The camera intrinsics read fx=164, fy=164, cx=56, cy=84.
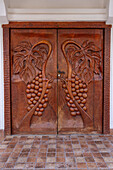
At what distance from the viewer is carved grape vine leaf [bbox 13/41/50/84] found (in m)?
3.13

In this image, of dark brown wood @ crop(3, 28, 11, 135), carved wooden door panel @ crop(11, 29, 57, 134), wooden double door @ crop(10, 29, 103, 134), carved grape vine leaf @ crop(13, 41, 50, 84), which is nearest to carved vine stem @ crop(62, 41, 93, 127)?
wooden double door @ crop(10, 29, 103, 134)

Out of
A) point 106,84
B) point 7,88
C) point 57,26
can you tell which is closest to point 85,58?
point 106,84

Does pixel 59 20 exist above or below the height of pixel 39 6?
below

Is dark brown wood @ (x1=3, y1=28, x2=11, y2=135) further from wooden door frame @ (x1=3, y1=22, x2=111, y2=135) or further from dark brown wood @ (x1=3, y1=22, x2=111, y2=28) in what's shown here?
dark brown wood @ (x1=3, y1=22, x2=111, y2=28)

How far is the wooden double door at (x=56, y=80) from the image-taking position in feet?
10.3

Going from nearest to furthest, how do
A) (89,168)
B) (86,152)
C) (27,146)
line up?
(89,168) → (86,152) → (27,146)

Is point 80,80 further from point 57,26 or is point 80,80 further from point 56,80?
point 57,26

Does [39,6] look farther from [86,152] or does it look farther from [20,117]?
[86,152]

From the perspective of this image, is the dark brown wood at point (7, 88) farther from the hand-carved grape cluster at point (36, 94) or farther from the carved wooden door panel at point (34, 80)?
the hand-carved grape cluster at point (36, 94)

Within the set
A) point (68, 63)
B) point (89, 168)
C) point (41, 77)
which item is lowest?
point (89, 168)

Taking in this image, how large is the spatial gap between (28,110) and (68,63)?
1.20 m

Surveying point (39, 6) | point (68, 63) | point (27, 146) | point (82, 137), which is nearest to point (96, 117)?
point (82, 137)

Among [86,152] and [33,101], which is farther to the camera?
[33,101]

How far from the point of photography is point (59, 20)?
3.05 metres
